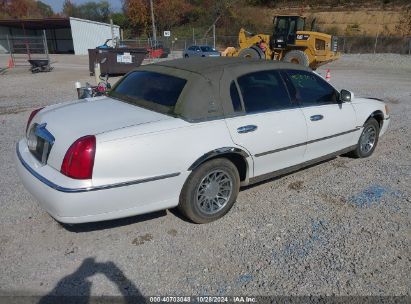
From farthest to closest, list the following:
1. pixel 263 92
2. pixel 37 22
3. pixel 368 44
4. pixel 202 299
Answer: pixel 37 22, pixel 368 44, pixel 263 92, pixel 202 299

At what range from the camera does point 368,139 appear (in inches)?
213

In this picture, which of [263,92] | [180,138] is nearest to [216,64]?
[263,92]

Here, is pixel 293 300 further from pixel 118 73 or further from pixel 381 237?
pixel 118 73

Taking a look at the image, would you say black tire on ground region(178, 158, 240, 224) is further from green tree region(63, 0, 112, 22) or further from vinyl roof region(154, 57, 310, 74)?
green tree region(63, 0, 112, 22)

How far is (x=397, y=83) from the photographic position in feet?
47.6

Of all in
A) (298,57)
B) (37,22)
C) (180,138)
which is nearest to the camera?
(180,138)

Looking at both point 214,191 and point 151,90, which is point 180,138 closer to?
point 214,191

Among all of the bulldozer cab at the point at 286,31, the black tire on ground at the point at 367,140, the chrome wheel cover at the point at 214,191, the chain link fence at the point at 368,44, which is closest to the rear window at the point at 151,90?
the chrome wheel cover at the point at 214,191

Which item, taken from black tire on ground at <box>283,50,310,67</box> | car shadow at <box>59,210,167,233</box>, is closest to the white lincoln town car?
car shadow at <box>59,210,167,233</box>

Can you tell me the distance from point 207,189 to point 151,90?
125 cm

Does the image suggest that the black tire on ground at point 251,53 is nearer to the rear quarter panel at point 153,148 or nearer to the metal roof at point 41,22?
the rear quarter panel at point 153,148

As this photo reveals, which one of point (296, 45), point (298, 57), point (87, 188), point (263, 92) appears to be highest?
point (263, 92)

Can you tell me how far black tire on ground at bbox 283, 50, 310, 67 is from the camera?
659 inches

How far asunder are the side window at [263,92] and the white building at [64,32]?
33039mm
